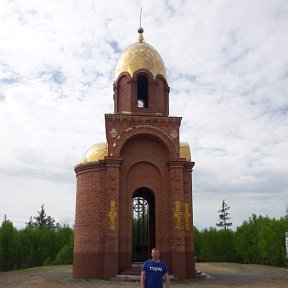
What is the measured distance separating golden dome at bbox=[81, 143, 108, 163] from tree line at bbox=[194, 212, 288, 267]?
48.8 feet

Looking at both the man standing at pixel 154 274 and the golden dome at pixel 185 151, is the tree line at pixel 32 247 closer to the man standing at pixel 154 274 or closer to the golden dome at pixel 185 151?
the golden dome at pixel 185 151

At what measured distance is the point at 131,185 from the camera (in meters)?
19.2

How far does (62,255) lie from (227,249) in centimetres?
1447

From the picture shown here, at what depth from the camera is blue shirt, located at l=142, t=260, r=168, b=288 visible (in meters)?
7.57

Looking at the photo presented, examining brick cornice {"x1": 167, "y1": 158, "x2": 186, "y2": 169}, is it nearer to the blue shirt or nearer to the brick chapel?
the brick chapel

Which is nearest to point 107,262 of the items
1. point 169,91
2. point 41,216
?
point 169,91

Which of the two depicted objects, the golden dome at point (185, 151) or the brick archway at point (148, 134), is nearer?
the brick archway at point (148, 134)

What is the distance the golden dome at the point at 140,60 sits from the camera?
20.9m

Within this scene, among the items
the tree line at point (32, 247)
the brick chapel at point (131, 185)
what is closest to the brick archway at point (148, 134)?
the brick chapel at point (131, 185)

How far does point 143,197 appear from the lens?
2198cm

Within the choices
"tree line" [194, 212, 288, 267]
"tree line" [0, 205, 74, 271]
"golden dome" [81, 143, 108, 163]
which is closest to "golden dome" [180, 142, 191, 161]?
"golden dome" [81, 143, 108, 163]

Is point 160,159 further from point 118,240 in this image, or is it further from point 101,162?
point 118,240

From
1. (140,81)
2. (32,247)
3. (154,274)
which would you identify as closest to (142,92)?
(140,81)

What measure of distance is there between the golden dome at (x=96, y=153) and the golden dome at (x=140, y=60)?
3899 mm
